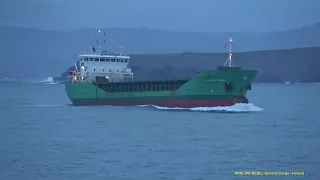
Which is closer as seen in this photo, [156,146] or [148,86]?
[156,146]

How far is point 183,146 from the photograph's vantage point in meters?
24.9

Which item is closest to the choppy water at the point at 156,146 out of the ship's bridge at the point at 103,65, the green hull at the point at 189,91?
the green hull at the point at 189,91

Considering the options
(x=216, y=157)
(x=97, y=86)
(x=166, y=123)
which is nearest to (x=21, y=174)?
(x=216, y=157)

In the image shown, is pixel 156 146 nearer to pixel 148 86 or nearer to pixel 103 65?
pixel 148 86

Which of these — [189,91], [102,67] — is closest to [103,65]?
[102,67]

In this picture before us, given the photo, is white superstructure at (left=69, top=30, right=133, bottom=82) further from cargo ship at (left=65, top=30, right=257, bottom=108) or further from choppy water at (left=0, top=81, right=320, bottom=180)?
choppy water at (left=0, top=81, right=320, bottom=180)

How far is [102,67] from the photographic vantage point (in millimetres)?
51906

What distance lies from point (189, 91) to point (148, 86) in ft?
16.7

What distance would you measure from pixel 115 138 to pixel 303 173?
11461 millimetres

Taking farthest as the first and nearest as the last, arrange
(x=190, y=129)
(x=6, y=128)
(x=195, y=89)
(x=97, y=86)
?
(x=97, y=86)
(x=195, y=89)
(x=6, y=128)
(x=190, y=129)

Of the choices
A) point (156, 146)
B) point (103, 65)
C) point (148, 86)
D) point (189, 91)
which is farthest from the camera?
point (103, 65)

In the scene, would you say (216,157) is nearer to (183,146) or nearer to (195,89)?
(183,146)

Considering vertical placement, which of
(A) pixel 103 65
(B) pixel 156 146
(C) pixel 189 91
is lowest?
(B) pixel 156 146

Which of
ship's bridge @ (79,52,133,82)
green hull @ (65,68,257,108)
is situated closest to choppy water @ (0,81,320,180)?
green hull @ (65,68,257,108)
